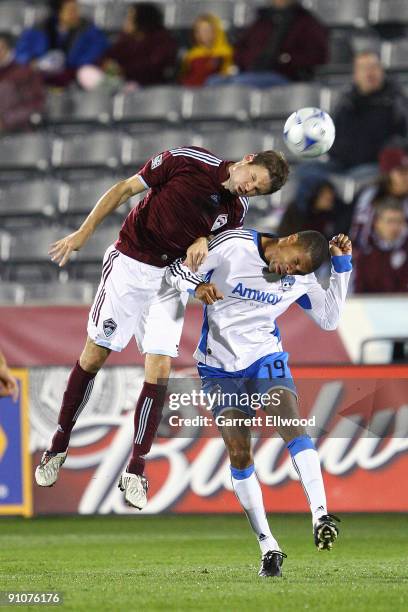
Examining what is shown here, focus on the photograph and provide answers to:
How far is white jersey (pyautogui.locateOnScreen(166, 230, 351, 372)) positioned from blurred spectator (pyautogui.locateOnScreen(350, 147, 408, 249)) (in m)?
4.48

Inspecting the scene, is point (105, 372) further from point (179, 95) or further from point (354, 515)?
point (179, 95)

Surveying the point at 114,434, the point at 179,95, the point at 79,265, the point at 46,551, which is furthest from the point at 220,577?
the point at 179,95

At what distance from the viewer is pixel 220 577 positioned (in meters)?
7.08

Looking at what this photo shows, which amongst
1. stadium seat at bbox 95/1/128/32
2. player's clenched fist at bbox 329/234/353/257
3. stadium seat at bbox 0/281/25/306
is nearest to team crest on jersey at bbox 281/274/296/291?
player's clenched fist at bbox 329/234/353/257

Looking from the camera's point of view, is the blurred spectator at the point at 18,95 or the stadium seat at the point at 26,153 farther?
the blurred spectator at the point at 18,95

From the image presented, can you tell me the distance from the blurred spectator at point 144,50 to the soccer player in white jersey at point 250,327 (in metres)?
8.55

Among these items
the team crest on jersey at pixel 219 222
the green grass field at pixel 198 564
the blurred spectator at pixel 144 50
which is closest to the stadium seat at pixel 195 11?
the blurred spectator at pixel 144 50

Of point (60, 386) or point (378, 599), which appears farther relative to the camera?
point (60, 386)

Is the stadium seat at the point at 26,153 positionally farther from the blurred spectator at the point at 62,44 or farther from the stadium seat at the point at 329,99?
the stadium seat at the point at 329,99

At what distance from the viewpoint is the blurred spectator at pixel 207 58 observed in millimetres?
14960

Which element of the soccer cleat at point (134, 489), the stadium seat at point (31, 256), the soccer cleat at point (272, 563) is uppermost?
the stadium seat at point (31, 256)

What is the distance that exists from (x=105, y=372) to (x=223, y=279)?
3.91 m

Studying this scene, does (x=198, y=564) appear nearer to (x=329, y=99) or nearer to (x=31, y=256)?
(x=31, y=256)

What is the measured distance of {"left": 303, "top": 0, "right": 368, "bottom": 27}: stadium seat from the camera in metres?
15.1
